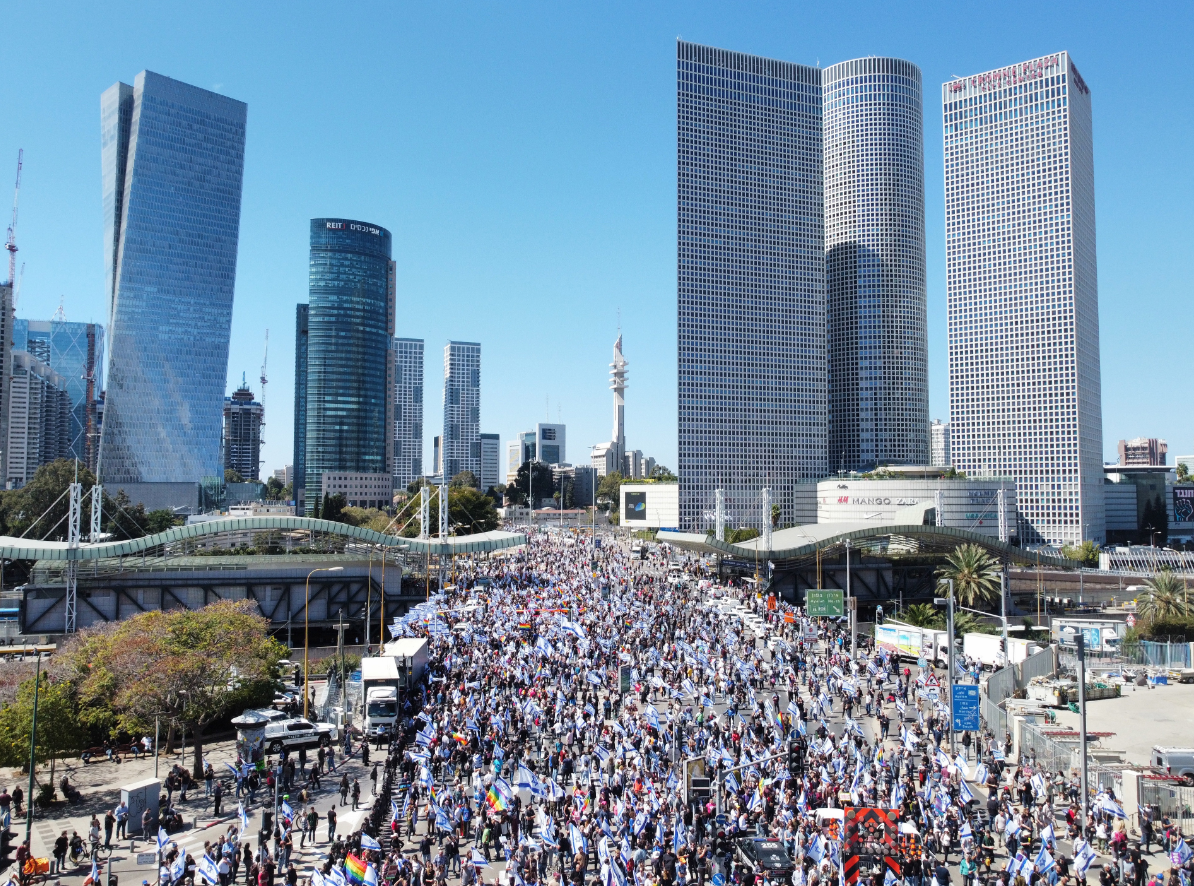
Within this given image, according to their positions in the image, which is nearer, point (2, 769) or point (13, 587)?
point (2, 769)

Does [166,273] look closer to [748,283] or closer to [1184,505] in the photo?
[748,283]

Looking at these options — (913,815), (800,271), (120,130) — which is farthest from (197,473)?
(913,815)

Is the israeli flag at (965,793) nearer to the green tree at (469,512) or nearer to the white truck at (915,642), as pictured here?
the white truck at (915,642)

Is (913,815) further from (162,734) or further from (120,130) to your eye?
(120,130)

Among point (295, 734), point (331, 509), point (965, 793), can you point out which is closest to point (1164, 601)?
point (965, 793)

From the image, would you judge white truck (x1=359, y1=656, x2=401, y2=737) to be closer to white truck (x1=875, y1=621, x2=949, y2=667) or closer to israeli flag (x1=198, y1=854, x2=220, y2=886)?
israeli flag (x1=198, y1=854, x2=220, y2=886)

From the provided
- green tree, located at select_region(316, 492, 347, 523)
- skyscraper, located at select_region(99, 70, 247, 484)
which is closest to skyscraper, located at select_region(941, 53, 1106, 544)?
green tree, located at select_region(316, 492, 347, 523)
